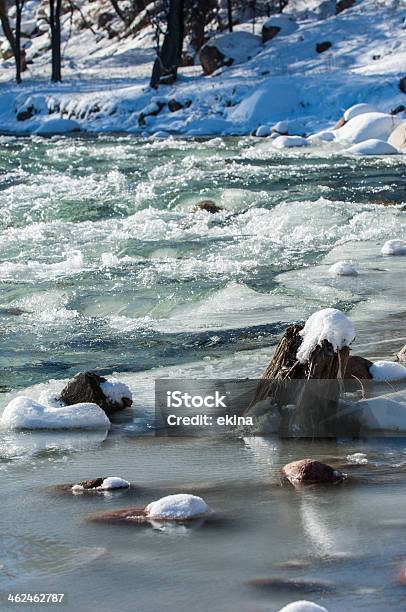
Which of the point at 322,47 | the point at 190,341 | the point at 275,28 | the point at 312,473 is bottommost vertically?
the point at 190,341

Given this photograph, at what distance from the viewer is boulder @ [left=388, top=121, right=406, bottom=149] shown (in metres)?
22.9

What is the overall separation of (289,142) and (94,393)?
1852cm

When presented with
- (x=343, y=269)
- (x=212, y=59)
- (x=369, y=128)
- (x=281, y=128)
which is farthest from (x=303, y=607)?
(x=212, y=59)

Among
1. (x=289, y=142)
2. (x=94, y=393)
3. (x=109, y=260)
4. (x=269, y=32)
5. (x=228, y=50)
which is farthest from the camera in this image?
(x=269, y=32)

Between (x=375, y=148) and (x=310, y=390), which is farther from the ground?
(x=310, y=390)

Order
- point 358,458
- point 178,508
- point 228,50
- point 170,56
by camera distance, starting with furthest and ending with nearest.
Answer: point 228,50, point 170,56, point 358,458, point 178,508

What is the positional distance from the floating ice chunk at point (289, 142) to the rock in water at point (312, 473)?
19592 millimetres

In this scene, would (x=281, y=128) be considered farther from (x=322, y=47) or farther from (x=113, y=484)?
(x=113, y=484)

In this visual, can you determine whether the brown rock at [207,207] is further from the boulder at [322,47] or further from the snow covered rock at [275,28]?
the snow covered rock at [275,28]

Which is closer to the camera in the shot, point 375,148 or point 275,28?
point 375,148

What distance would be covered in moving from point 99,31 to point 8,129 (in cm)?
1958

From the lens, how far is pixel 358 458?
559 cm

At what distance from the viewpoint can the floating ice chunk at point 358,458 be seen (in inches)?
217

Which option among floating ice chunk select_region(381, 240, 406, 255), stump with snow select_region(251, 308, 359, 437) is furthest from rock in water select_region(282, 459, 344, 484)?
floating ice chunk select_region(381, 240, 406, 255)
